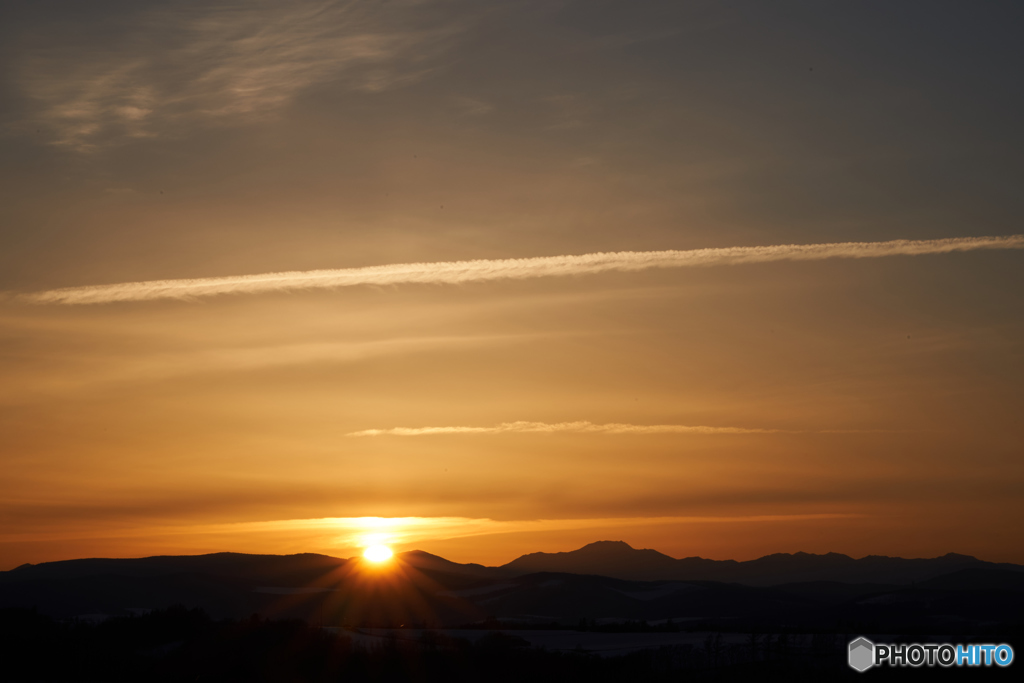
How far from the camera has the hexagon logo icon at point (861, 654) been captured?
1035 inches

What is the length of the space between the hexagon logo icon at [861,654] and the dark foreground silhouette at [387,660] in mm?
309

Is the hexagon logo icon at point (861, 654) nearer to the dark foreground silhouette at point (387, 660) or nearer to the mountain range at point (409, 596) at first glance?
the dark foreground silhouette at point (387, 660)

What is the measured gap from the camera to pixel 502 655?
100ft

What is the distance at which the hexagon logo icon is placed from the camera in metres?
26.3

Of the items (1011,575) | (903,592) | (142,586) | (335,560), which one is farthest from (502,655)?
(1011,575)

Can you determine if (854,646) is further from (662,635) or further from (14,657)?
(14,657)

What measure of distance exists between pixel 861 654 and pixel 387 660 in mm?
13841

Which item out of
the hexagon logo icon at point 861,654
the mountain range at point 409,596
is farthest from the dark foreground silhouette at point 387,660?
the mountain range at point 409,596

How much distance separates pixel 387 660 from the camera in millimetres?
29266

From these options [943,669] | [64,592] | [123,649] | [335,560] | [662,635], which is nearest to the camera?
[943,669]

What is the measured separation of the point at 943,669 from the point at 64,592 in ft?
355

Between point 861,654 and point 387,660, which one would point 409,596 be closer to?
point 387,660

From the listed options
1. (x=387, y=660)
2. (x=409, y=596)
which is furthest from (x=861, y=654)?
(x=409, y=596)

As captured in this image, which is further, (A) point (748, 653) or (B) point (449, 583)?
(B) point (449, 583)
